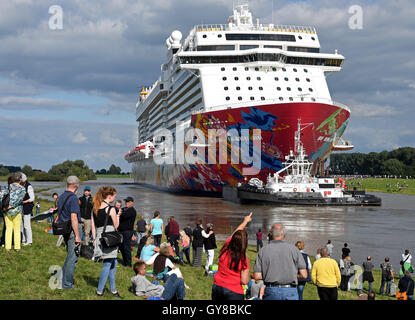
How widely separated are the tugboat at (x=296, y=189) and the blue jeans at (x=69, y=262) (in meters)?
29.9

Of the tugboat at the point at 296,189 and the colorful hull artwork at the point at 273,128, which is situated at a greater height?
the colorful hull artwork at the point at 273,128

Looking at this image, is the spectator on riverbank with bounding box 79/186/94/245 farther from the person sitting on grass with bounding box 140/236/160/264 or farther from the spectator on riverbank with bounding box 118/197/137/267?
the person sitting on grass with bounding box 140/236/160/264

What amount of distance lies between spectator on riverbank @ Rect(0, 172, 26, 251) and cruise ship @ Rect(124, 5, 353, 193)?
88.5ft

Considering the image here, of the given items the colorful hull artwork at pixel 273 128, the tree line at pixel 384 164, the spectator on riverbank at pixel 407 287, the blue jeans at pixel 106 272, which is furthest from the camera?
the tree line at pixel 384 164

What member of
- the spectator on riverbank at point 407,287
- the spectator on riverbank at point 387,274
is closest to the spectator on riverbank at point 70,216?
the spectator on riverbank at point 407,287

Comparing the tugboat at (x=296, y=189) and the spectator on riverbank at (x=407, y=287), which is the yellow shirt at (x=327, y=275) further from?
the tugboat at (x=296, y=189)

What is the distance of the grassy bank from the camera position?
707 cm

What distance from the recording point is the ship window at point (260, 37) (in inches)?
1715

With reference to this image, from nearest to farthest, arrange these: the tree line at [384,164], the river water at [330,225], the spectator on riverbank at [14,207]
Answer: the spectator on riverbank at [14,207], the river water at [330,225], the tree line at [384,164]

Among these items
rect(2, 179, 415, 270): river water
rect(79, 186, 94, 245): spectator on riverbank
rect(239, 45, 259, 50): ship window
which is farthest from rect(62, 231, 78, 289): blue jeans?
rect(239, 45, 259, 50): ship window

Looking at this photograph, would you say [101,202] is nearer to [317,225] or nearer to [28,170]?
[317,225]

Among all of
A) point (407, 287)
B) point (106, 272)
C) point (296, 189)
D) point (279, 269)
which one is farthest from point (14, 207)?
point (296, 189)

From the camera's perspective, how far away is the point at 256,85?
129 feet
